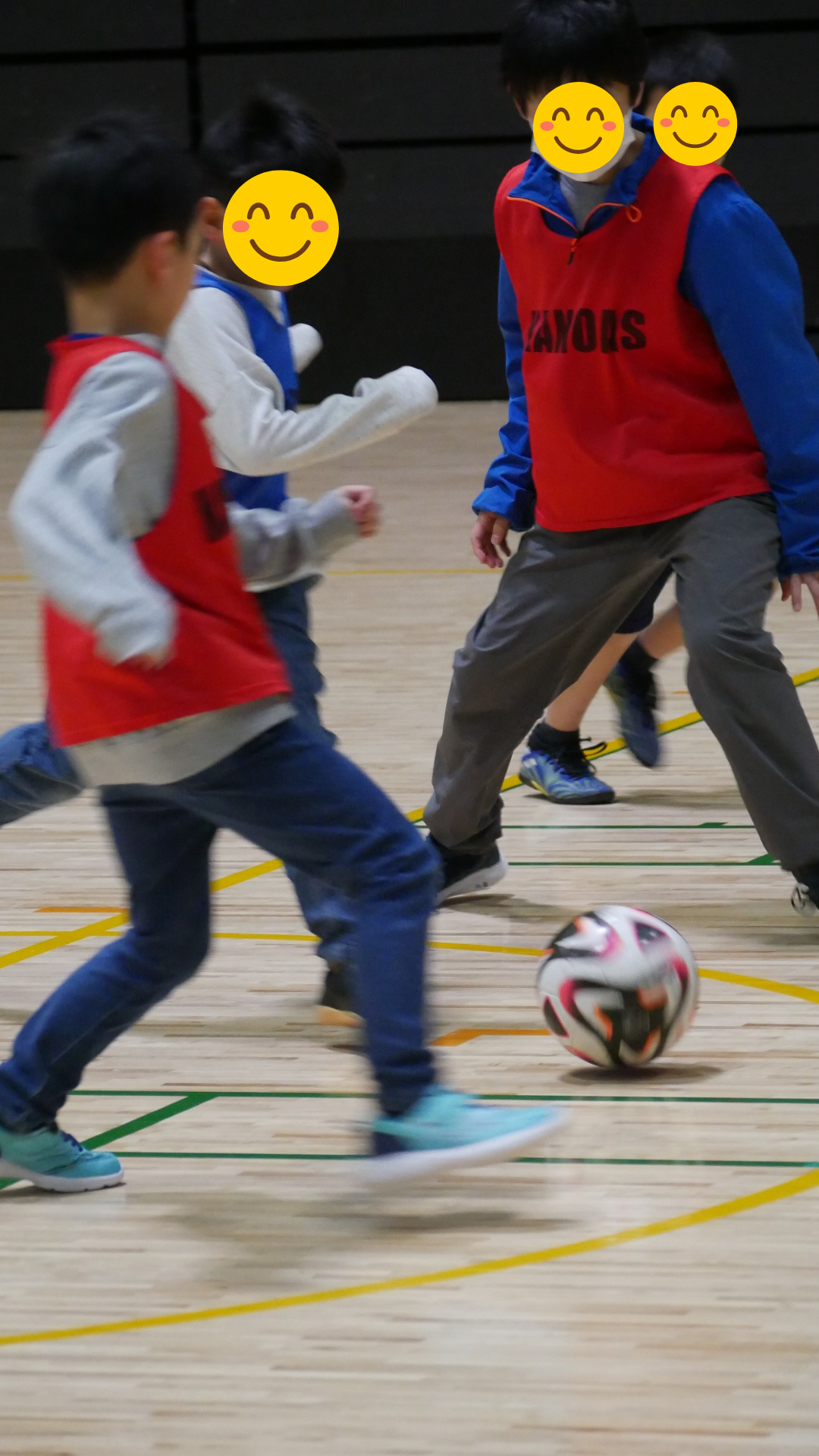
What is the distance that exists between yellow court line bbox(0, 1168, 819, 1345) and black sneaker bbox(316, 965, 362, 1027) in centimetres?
74

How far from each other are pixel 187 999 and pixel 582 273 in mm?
1187

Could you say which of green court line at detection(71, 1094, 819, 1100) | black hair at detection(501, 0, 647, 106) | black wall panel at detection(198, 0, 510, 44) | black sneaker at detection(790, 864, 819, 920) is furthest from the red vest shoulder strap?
black wall panel at detection(198, 0, 510, 44)

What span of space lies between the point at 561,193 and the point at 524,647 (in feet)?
2.20

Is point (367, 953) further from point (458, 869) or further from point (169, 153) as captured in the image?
point (458, 869)

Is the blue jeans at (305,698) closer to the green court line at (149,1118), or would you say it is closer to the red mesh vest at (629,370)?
the green court line at (149,1118)

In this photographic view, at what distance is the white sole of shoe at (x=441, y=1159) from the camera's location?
1.98 m

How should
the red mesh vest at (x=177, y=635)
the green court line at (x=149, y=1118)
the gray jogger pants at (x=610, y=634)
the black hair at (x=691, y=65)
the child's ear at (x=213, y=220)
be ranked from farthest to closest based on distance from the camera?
1. the black hair at (x=691, y=65)
2. the gray jogger pants at (x=610, y=634)
3. the child's ear at (x=213, y=220)
4. the green court line at (x=149, y=1118)
5. the red mesh vest at (x=177, y=635)

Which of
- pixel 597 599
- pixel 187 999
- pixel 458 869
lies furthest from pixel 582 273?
pixel 187 999

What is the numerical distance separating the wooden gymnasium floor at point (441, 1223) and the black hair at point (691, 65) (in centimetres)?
139

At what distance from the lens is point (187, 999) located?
280cm

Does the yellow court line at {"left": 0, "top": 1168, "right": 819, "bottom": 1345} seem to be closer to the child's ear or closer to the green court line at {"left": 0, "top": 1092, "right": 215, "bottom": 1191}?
the green court line at {"left": 0, "top": 1092, "right": 215, "bottom": 1191}

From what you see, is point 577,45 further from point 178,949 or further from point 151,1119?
point 151,1119

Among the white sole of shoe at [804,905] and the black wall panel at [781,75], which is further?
the black wall panel at [781,75]
